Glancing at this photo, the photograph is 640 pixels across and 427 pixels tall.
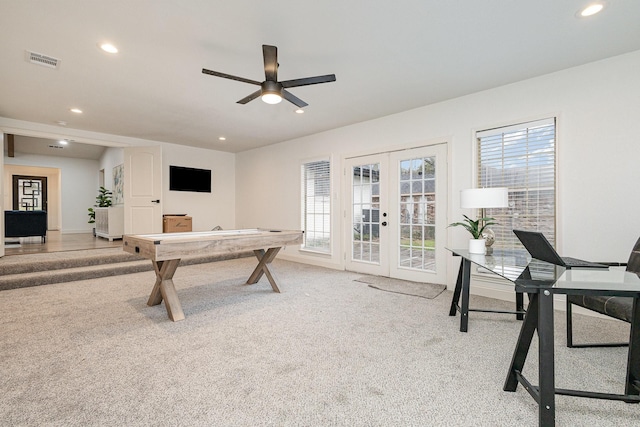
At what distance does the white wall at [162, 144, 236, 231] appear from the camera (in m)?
6.38

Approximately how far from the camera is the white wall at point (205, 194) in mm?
6375

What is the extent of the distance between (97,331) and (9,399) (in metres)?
0.91

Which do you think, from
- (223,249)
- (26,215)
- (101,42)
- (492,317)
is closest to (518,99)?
(492,317)

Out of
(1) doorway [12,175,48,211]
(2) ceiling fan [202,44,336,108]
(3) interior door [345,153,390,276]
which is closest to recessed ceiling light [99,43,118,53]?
(2) ceiling fan [202,44,336,108]

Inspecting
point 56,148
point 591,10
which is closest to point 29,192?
point 56,148

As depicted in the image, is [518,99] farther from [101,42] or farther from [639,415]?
[101,42]

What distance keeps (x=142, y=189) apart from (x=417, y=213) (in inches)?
203

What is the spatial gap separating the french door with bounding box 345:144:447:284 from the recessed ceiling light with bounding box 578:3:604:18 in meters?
1.84

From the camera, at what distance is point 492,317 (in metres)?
2.82

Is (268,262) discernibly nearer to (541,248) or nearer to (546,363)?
(541,248)

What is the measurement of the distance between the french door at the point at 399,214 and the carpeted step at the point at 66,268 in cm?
327

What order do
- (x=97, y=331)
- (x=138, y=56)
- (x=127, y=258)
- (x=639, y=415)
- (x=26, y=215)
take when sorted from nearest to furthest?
(x=639, y=415)
(x=97, y=331)
(x=138, y=56)
(x=127, y=258)
(x=26, y=215)

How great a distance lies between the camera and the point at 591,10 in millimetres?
2104

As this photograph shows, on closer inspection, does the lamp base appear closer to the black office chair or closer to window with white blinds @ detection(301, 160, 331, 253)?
the black office chair
